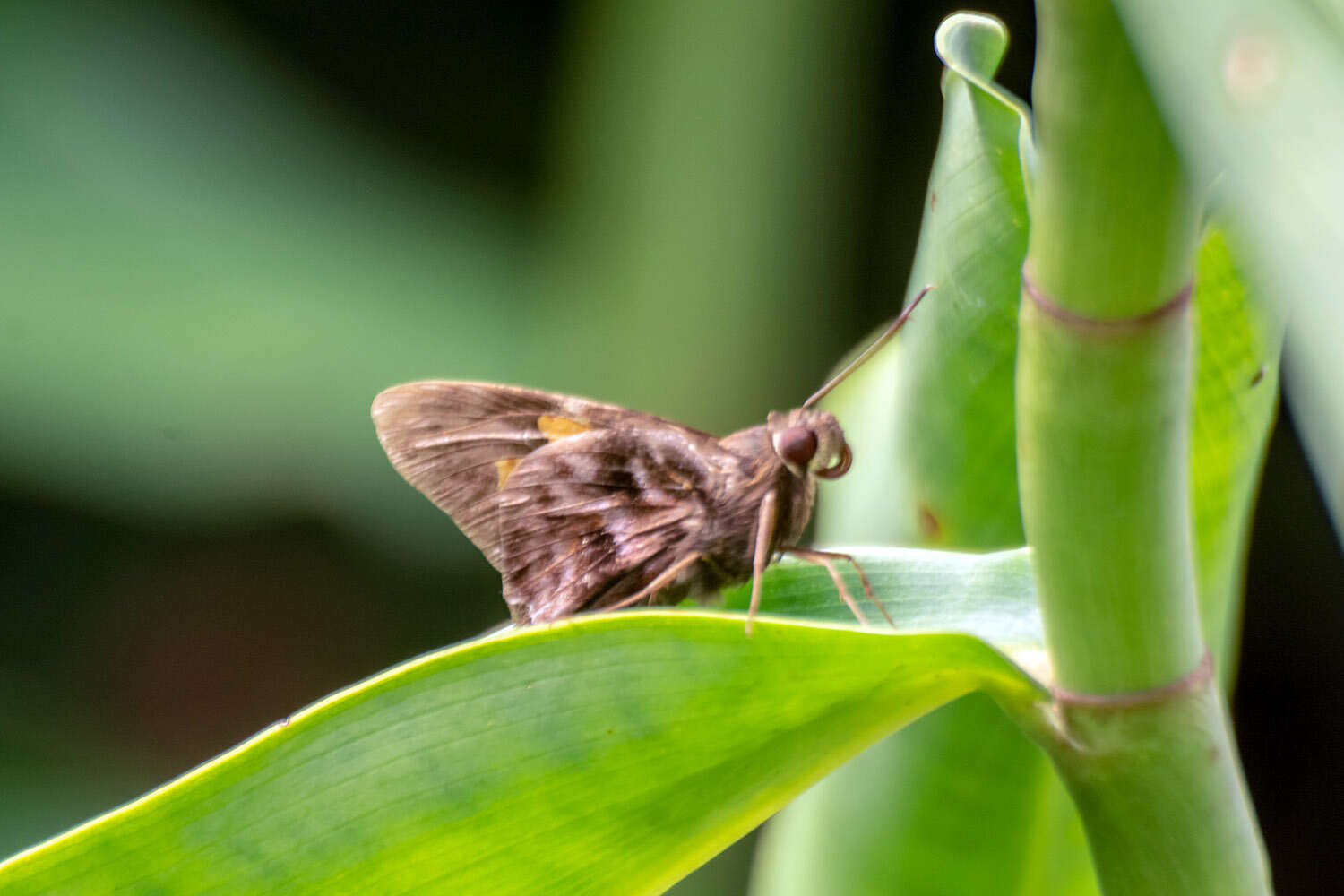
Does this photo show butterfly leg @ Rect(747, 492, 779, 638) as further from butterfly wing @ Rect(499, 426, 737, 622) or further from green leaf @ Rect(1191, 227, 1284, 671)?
green leaf @ Rect(1191, 227, 1284, 671)

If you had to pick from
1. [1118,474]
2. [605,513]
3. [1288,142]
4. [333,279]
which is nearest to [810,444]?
[605,513]

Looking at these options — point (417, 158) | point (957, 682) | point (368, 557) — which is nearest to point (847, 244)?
point (417, 158)

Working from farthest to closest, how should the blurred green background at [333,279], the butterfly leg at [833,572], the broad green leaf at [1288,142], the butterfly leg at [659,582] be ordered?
the blurred green background at [333,279] < the butterfly leg at [659,582] < the butterfly leg at [833,572] < the broad green leaf at [1288,142]

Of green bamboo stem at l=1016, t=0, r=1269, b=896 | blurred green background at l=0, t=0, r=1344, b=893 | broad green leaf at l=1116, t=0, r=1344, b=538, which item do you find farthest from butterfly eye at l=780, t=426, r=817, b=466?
blurred green background at l=0, t=0, r=1344, b=893

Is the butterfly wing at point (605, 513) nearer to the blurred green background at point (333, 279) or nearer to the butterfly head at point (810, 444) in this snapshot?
the butterfly head at point (810, 444)

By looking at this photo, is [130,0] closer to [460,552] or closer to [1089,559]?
[460,552]

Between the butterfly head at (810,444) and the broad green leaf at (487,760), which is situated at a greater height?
the butterfly head at (810,444)

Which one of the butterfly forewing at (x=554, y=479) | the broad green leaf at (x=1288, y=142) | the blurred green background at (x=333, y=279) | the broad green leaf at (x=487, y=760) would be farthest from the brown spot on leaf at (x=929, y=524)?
the blurred green background at (x=333, y=279)

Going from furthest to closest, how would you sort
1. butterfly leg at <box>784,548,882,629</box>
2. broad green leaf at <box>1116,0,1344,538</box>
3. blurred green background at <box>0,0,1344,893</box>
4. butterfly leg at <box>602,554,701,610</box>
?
blurred green background at <box>0,0,1344,893</box>, butterfly leg at <box>602,554,701,610</box>, butterfly leg at <box>784,548,882,629</box>, broad green leaf at <box>1116,0,1344,538</box>
